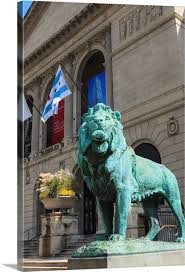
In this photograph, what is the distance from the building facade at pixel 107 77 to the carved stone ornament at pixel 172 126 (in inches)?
1.8

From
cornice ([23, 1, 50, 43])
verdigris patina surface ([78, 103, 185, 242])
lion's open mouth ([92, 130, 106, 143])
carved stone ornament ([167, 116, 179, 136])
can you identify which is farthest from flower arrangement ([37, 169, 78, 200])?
cornice ([23, 1, 50, 43])

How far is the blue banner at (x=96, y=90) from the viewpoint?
26438 millimetres

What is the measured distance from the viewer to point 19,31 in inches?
318

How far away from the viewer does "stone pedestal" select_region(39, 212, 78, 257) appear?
49.0 feet

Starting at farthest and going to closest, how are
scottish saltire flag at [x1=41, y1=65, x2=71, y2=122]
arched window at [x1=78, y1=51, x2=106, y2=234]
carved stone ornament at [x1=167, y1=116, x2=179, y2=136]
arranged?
arched window at [x1=78, y1=51, x2=106, y2=234], scottish saltire flag at [x1=41, y1=65, x2=71, y2=122], carved stone ornament at [x1=167, y1=116, x2=179, y2=136]

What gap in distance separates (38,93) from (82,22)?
7.34 m

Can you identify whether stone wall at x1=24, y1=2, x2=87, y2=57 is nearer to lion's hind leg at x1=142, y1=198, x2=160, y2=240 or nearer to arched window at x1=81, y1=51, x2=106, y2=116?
arched window at x1=81, y1=51, x2=106, y2=116

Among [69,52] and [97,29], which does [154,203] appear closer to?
[97,29]

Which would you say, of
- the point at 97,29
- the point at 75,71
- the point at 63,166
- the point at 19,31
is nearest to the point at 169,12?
the point at 97,29

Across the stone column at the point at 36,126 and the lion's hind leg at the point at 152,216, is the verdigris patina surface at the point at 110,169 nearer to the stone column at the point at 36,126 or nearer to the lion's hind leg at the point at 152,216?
the lion's hind leg at the point at 152,216

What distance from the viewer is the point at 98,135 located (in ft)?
18.5

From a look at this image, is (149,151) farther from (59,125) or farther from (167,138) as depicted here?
(59,125)

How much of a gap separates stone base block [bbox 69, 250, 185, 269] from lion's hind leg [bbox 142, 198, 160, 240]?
2.58ft

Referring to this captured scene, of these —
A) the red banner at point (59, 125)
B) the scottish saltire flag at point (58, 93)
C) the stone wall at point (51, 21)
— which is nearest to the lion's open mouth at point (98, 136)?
the scottish saltire flag at point (58, 93)
